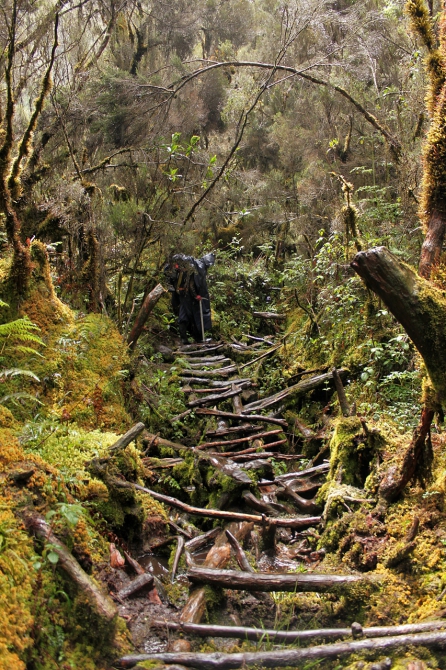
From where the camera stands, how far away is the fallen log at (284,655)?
2.19 m

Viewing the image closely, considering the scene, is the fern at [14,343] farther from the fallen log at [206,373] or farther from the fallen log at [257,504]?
the fallen log at [206,373]

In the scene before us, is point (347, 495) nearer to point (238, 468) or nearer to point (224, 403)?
point (238, 468)

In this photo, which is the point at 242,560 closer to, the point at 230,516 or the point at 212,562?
the point at 212,562

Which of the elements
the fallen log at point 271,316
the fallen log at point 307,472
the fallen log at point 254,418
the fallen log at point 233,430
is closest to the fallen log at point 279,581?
the fallen log at point 307,472

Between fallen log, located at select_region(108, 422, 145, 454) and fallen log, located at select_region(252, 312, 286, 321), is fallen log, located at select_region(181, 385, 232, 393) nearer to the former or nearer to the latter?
fallen log, located at select_region(108, 422, 145, 454)

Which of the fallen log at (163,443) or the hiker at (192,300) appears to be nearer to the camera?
the fallen log at (163,443)

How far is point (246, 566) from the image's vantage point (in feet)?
11.0

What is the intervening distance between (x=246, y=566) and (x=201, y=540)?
72 cm

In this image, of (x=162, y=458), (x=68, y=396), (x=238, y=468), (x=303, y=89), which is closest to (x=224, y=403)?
(x=162, y=458)

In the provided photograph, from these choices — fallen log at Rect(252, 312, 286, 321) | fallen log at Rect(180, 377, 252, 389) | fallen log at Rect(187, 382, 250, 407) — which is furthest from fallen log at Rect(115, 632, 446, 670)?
fallen log at Rect(252, 312, 286, 321)

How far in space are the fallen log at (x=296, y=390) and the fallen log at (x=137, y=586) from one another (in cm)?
439

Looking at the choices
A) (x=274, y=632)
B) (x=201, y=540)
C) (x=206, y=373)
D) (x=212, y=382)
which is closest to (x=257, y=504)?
(x=201, y=540)

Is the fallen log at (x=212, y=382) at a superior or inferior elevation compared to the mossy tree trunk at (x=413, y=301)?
inferior

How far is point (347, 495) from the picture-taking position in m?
4.07
